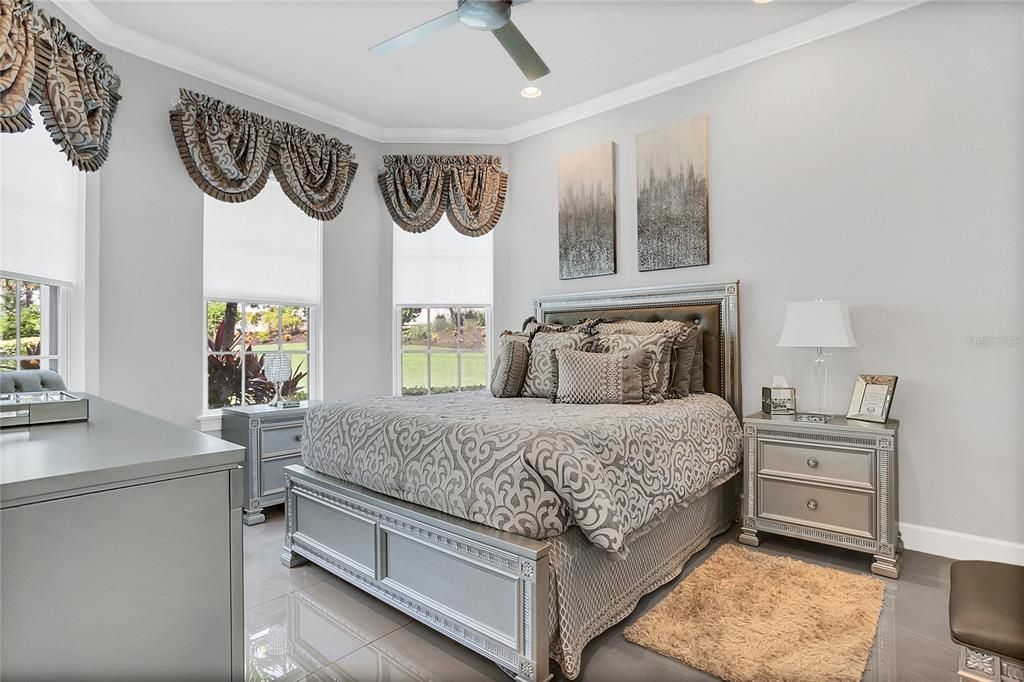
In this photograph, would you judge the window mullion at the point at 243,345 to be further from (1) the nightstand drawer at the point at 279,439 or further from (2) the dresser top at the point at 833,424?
(2) the dresser top at the point at 833,424

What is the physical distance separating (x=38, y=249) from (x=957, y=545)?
16.3ft

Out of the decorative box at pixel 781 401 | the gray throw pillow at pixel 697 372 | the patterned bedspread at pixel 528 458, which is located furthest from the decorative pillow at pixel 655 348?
the decorative box at pixel 781 401

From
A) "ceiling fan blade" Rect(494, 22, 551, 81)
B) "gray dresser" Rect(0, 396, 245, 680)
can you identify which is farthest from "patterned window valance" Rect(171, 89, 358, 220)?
"gray dresser" Rect(0, 396, 245, 680)

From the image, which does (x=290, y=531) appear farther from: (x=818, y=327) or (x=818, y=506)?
(x=818, y=327)

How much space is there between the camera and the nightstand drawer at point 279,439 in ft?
11.4

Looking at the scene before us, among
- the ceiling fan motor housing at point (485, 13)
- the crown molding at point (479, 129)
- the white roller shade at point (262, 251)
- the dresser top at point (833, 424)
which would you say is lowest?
the dresser top at point (833, 424)

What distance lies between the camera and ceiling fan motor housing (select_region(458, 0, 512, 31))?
240cm

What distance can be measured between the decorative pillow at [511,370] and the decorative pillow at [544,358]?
0.04 meters

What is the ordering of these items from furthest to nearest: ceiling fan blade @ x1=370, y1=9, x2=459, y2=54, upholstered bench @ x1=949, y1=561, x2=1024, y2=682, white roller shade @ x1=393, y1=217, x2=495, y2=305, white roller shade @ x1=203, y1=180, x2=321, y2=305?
white roller shade @ x1=393, y1=217, x2=495, y2=305 < white roller shade @ x1=203, y1=180, x2=321, y2=305 < ceiling fan blade @ x1=370, y1=9, x2=459, y2=54 < upholstered bench @ x1=949, y1=561, x2=1024, y2=682

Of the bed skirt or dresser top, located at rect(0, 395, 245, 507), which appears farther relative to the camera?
the bed skirt

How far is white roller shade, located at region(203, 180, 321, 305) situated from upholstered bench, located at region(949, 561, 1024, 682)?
4.09 meters

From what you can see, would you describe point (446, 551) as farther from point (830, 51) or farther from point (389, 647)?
point (830, 51)

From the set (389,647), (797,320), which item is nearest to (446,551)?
(389,647)

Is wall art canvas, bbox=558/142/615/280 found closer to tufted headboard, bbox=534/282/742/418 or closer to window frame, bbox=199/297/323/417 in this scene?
tufted headboard, bbox=534/282/742/418
